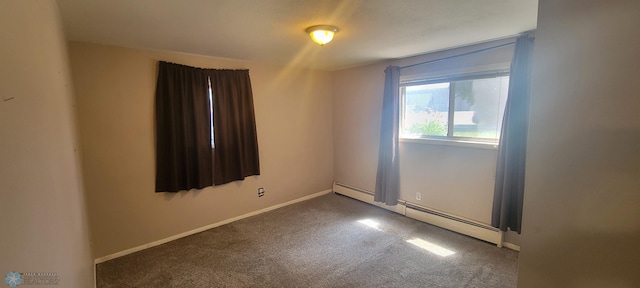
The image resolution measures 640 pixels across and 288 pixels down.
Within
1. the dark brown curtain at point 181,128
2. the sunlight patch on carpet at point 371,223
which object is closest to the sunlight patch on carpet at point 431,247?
the sunlight patch on carpet at point 371,223

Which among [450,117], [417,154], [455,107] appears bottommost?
[417,154]

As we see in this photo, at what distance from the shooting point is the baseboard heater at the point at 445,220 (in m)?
2.95

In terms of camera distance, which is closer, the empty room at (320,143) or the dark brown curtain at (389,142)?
the empty room at (320,143)

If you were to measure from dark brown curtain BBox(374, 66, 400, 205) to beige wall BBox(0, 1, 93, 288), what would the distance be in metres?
3.38

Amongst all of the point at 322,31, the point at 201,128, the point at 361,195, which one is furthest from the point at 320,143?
the point at 322,31

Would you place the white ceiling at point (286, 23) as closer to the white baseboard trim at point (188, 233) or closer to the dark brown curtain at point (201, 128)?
the dark brown curtain at point (201, 128)

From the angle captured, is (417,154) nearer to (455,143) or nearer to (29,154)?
(455,143)

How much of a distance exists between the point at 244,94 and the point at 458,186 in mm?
3039

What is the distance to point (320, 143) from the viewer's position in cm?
470

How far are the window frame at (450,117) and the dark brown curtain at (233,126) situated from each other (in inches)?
85.2

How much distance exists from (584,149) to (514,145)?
2123mm

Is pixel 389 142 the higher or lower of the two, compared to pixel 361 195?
higher

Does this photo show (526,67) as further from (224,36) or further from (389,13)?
(224,36)

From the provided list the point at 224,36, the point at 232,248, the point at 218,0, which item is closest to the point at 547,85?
the point at 218,0
